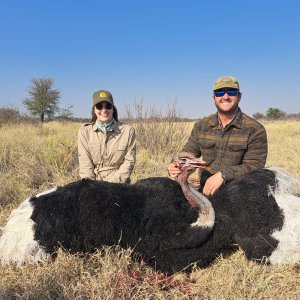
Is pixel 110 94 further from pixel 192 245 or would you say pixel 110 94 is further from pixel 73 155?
pixel 73 155

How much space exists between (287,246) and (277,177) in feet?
Answer: 2.66

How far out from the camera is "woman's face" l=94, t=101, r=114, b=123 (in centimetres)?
530

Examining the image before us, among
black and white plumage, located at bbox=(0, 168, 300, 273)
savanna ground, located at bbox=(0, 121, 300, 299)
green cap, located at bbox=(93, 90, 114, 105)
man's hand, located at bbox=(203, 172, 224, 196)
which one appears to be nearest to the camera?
savanna ground, located at bbox=(0, 121, 300, 299)

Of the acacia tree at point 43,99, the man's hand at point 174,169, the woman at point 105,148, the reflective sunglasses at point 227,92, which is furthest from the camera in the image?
the acacia tree at point 43,99

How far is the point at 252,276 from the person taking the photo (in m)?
3.65

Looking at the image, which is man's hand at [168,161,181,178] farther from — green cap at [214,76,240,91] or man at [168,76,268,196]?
green cap at [214,76,240,91]

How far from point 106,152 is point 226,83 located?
6.31 feet

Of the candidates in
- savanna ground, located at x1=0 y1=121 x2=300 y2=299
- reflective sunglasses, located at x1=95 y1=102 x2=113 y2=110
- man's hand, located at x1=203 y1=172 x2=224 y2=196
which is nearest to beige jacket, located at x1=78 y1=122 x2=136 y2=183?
reflective sunglasses, located at x1=95 y1=102 x2=113 y2=110

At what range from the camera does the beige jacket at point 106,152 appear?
216 inches

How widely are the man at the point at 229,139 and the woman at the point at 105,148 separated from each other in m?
1.07

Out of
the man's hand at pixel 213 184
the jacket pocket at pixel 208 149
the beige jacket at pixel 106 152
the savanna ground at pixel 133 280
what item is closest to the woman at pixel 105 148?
the beige jacket at pixel 106 152

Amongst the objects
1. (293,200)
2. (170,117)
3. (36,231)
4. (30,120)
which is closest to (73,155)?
(170,117)

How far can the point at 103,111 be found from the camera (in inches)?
209

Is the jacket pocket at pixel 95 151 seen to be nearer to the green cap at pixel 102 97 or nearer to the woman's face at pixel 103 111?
the woman's face at pixel 103 111
